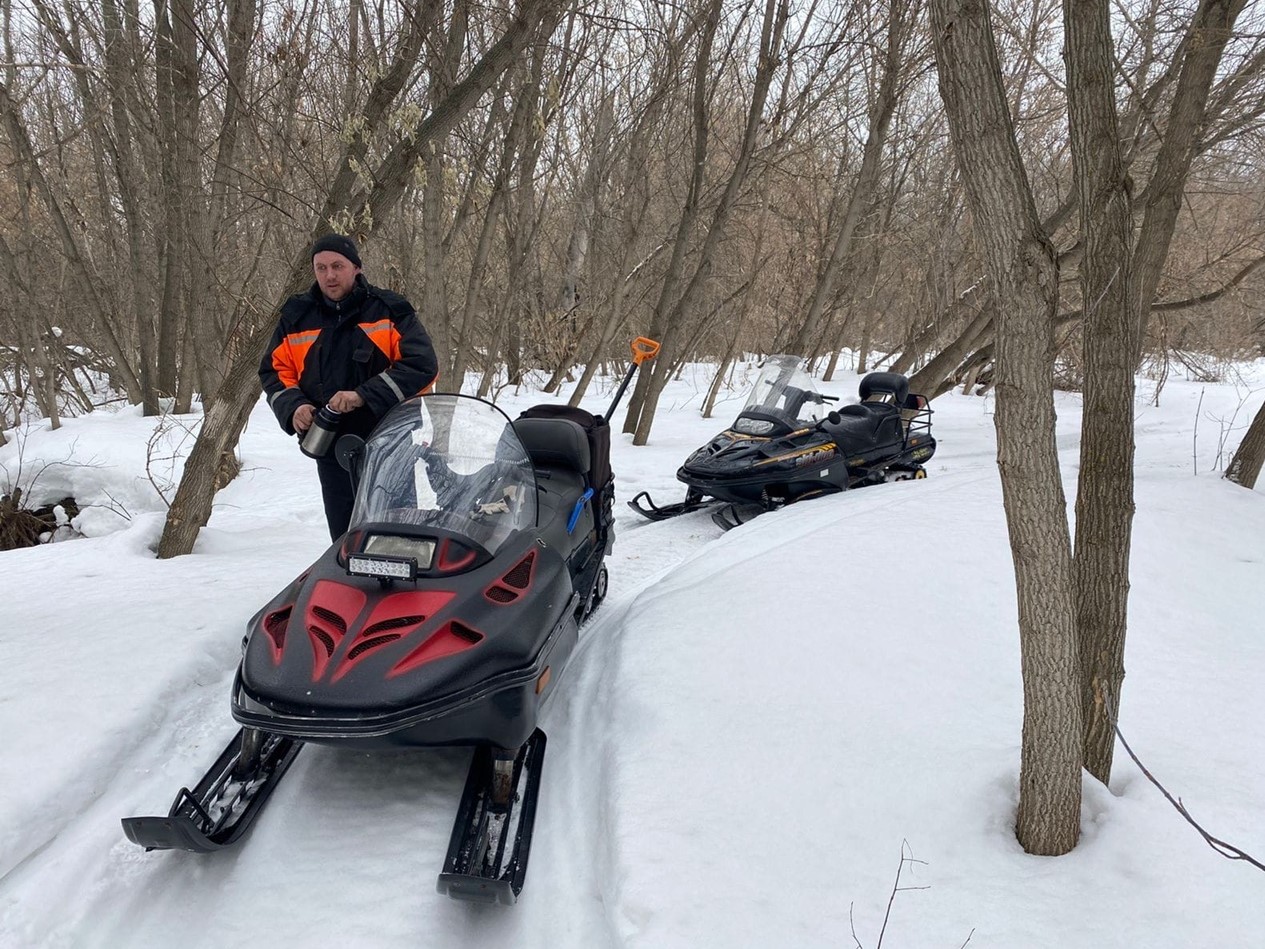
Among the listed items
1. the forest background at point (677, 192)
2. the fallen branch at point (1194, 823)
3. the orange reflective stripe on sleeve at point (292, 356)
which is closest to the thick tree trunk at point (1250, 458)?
the forest background at point (677, 192)

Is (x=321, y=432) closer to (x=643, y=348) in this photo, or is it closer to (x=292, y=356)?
(x=292, y=356)

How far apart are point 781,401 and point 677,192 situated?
351 inches

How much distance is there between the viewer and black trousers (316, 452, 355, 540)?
3.68 meters

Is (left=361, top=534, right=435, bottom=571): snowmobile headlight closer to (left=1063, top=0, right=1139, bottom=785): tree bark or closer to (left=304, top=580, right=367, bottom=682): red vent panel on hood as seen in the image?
(left=304, top=580, right=367, bottom=682): red vent panel on hood

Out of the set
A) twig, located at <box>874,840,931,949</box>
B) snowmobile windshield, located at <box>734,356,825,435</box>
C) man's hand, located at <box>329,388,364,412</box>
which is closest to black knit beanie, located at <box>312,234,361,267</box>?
man's hand, located at <box>329,388,364,412</box>

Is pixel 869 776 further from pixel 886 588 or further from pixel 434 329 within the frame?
pixel 434 329

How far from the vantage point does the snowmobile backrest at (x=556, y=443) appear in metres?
3.86

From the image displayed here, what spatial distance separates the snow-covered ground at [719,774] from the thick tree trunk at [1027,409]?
24cm

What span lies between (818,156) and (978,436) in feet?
17.6

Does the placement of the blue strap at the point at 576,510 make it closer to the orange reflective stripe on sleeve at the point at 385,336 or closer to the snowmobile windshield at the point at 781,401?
the orange reflective stripe on sleeve at the point at 385,336

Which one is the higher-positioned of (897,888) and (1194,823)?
(1194,823)

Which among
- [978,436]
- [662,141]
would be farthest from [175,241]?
[978,436]

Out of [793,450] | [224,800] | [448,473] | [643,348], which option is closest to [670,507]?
[793,450]

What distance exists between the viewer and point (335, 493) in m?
3.74
